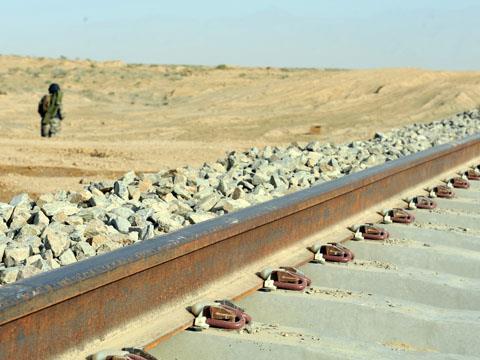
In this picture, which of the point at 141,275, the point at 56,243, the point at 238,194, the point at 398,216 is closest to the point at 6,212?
the point at 56,243

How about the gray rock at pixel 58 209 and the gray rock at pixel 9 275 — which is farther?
the gray rock at pixel 58 209

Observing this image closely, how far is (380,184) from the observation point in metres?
8.37

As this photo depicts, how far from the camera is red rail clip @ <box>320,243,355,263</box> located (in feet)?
19.3

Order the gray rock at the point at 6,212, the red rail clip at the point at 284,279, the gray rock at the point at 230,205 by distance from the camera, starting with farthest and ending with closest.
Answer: the gray rock at the point at 230,205
the gray rock at the point at 6,212
the red rail clip at the point at 284,279

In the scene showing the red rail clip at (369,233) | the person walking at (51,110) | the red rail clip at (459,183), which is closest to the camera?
the red rail clip at (369,233)

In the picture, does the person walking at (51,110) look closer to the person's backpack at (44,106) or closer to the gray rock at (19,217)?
the person's backpack at (44,106)

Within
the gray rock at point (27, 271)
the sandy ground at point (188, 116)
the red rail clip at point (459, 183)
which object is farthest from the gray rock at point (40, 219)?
the sandy ground at point (188, 116)

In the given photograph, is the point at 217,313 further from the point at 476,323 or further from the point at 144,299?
the point at 476,323

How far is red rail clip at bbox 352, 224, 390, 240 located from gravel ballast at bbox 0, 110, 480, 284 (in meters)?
1.08

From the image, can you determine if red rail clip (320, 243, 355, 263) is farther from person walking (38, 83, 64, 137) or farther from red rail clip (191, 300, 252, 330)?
person walking (38, 83, 64, 137)

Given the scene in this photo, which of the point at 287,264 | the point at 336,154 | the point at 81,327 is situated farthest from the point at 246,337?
the point at 336,154

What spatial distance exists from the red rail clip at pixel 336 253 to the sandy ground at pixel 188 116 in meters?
6.91

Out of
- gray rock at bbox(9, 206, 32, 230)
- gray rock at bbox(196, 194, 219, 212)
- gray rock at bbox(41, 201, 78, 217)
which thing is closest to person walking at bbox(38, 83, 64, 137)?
gray rock at bbox(196, 194, 219, 212)

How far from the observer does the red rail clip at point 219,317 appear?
4227 mm
